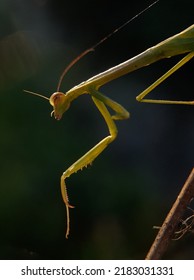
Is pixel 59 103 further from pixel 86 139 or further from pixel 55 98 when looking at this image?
pixel 86 139

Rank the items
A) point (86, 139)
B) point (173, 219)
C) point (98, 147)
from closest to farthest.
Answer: point (173, 219), point (98, 147), point (86, 139)

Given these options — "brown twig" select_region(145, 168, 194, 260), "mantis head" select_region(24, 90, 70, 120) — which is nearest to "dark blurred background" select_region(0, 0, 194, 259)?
"mantis head" select_region(24, 90, 70, 120)

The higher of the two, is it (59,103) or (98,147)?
(59,103)

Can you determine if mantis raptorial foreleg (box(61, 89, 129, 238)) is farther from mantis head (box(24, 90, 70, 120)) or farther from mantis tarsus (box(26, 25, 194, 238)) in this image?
mantis head (box(24, 90, 70, 120))

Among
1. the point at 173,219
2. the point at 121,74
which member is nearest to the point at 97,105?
the point at 121,74

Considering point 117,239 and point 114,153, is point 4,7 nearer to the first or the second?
point 114,153

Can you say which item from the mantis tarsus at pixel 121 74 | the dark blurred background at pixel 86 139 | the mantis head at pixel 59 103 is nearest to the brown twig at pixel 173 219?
the mantis tarsus at pixel 121 74

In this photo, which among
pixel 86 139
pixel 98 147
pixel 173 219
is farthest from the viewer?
pixel 86 139

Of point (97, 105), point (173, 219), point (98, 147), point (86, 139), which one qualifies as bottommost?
point (86, 139)

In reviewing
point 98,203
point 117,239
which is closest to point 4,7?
point 98,203

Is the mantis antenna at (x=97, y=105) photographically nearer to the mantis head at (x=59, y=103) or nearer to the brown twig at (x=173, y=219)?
Result: the mantis head at (x=59, y=103)
